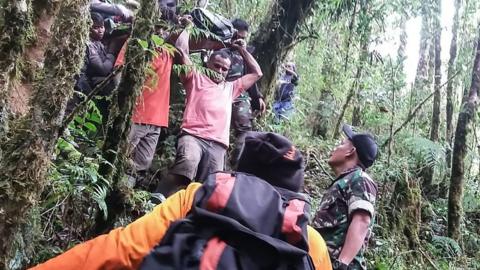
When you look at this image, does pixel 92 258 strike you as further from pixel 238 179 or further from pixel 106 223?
pixel 106 223

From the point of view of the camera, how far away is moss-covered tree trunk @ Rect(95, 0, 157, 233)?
3.28 metres

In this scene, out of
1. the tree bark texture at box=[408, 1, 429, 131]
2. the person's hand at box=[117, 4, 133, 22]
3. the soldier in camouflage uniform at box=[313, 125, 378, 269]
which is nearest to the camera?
the soldier in camouflage uniform at box=[313, 125, 378, 269]

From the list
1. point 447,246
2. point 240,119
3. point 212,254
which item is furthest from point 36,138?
point 447,246

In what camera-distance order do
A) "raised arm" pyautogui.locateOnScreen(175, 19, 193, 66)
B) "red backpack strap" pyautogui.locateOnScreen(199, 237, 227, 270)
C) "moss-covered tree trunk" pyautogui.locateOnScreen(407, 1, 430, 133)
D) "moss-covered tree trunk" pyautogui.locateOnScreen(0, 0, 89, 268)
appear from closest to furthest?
1. "red backpack strap" pyautogui.locateOnScreen(199, 237, 227, 270)
2. "moss-covered tree trunk" pyautogui.locateOnScreen(0, 0, 89, 268)
3. "raised arm" pyautogui.locateOnScreen(175, 19, 193, 66)
4. "moss-covered tree trunk" pyautogui.locateOnScreen(407, 1, 430, 133)

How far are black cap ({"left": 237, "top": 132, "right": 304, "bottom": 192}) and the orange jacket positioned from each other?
1.27ft

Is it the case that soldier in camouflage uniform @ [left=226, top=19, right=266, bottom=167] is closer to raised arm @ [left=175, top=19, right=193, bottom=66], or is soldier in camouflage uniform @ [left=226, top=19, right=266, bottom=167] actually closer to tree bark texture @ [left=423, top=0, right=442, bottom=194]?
raised arm @ [left=175, top=19, right=193, bottom=66]

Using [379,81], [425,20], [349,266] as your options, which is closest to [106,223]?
[349,266]

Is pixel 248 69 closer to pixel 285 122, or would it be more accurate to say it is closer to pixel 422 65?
pixel 285 122

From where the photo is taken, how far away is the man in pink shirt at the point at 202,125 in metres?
5.09

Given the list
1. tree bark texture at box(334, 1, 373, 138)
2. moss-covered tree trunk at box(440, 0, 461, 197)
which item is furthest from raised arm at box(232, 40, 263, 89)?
moss-covered tree trunk at box(440, 0, 461, 197)

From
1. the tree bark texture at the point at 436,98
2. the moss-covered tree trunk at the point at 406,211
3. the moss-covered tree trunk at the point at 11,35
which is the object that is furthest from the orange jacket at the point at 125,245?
the tree bark texture at the point at 436,98

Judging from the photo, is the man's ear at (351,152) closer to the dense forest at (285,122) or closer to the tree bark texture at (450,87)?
the dense forest at (285,122)

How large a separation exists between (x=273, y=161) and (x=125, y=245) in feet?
2.30

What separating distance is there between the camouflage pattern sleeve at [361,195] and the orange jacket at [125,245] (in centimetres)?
181
